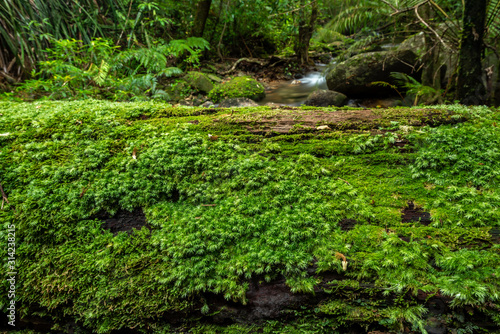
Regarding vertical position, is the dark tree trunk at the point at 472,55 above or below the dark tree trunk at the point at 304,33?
below

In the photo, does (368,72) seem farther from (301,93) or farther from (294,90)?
(294,90)

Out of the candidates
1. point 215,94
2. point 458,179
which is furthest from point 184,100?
point 458,179

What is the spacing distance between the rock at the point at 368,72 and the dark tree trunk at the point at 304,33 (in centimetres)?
385

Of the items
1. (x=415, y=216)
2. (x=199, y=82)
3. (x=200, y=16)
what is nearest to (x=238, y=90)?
(x=199, y=82)

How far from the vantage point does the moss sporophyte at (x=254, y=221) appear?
1590 mm

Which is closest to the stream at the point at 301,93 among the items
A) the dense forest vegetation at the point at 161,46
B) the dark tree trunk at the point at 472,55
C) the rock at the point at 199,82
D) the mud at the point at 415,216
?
the dense forest vegetation at the point at 161,46

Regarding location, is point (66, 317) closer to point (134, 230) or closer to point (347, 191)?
point (134, 230)

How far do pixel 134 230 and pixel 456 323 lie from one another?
211 cm

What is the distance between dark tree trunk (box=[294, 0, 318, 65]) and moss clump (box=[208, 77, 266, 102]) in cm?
412

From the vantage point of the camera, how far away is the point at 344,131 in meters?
2.70

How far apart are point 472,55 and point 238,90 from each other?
5.47 metres

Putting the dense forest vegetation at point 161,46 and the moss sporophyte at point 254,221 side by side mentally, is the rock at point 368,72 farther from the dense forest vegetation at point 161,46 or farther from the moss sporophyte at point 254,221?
the moss sporophyte at point 254,221

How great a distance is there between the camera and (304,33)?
440 inches

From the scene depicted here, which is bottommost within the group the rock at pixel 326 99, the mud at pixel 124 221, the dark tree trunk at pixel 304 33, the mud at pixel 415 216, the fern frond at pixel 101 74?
the mud at pixel 124 221
